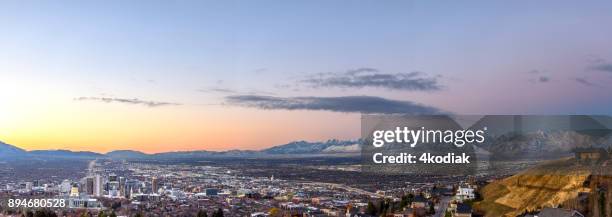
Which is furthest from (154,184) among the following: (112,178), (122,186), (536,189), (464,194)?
(536,189)

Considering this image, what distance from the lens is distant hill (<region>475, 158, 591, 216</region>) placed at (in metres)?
22.0

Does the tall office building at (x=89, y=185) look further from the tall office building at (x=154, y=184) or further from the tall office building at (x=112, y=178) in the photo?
the tall office building at (x=154, y=184)

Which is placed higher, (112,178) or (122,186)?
(112,178)

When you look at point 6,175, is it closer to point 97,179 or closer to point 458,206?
point 97,179

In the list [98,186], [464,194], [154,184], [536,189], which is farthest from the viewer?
[154,184]

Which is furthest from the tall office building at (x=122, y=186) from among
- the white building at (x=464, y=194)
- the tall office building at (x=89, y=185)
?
the white building at (x=464, y=194)

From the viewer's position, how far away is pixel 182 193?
36.1 m

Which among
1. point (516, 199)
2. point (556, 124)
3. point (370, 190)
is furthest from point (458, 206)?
point (370, 190)

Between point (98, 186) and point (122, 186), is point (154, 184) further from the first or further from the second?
point (98, 186)

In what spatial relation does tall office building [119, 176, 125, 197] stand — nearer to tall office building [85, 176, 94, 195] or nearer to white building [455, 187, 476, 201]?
tall office building [85, 176, 94, 195]

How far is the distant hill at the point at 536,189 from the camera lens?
72.1 ft

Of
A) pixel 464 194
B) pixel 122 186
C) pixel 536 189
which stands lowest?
pixel 122 186

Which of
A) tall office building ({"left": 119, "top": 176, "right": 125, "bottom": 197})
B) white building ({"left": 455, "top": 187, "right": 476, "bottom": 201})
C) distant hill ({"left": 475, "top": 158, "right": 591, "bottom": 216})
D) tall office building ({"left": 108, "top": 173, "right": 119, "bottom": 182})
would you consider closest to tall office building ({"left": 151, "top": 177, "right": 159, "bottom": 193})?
tall office building ({"left": 119, "top": 176, "right": 125, "bottom": 197})

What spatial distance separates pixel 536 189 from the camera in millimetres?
24359
